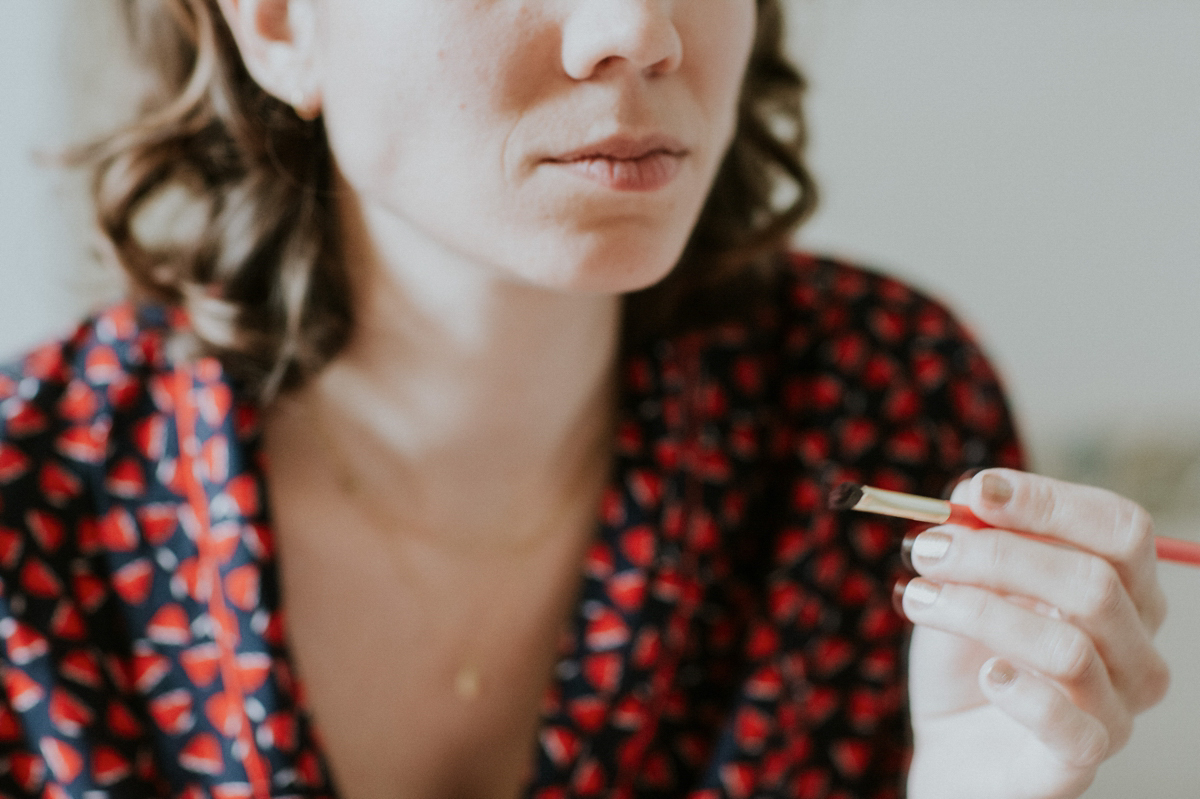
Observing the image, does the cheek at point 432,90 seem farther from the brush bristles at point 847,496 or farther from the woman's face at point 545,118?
the brush bristles at point 847,496

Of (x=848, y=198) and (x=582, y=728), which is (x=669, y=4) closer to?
(x=582, y=728)

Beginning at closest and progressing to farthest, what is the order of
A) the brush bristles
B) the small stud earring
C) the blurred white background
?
the brush bristles < the small stud earring < the blurred white background

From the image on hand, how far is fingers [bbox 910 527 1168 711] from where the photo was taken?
1.45 feet

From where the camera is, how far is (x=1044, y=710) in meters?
0.44

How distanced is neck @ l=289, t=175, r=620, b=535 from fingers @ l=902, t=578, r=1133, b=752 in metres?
0.32

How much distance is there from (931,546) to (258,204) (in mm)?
506

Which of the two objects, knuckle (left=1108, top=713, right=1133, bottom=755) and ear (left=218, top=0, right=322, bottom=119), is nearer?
knuckle (left=1108, top=713, right=1133, bottom=755)

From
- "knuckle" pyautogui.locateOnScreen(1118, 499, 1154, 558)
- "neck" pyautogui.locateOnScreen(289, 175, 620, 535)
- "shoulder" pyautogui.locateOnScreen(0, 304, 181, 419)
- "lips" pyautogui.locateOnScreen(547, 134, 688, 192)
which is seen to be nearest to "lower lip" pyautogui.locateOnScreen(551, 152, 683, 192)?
"lips" pyautogui.locateOnScreen(547, 134, 688, 192)

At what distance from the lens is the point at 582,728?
0.66 m

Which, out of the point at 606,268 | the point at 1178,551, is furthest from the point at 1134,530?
the point at 606,268

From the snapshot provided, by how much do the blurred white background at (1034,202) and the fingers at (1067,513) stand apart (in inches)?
20.7

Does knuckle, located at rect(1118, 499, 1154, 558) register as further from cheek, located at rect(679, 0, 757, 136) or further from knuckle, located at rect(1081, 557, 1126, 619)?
cheek, located at rect(679, 0, 757, 136)

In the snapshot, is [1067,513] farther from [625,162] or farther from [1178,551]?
[625,162]

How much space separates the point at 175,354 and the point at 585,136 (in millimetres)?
369
